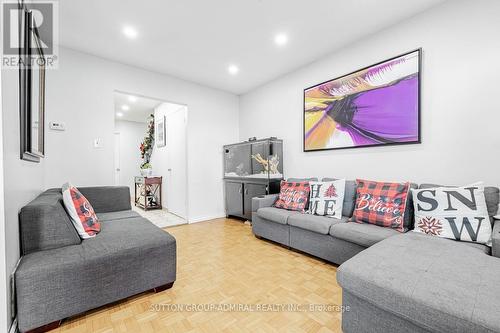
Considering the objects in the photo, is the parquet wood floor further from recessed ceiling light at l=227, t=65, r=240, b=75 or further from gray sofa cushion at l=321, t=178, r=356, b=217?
recessed ceiling light at l=227, t=65, r=240, b=75

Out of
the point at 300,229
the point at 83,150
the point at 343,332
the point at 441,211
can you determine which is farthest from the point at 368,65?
the point at 83,150

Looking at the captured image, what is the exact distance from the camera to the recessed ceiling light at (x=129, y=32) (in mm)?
2391

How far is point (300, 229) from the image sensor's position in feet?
8.00

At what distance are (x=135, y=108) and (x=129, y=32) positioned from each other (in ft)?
10.7

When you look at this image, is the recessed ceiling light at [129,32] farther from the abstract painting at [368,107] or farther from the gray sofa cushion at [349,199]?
A: the gray sofa cushion at [349,199]

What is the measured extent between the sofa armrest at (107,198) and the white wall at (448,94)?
9.52 ft

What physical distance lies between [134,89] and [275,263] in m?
3.15

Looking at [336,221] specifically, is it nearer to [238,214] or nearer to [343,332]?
[343,332]

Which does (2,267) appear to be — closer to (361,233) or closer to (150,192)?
(361,233)

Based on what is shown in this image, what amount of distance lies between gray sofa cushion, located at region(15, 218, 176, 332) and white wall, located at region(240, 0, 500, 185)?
7.86ft

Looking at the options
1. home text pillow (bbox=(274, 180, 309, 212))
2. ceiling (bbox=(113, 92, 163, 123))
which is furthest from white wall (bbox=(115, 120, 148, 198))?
home text pillow (bbox=(274, 180, 309, 212))

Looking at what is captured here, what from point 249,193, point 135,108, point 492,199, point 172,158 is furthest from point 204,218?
point 492,199

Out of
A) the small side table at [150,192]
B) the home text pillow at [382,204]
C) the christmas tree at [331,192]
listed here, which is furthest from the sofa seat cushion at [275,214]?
the small side table at [150,192]

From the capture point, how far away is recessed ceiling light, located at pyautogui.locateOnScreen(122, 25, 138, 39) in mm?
2391
